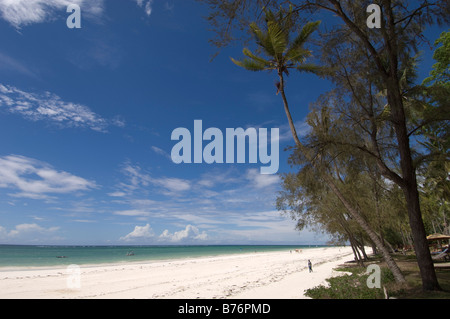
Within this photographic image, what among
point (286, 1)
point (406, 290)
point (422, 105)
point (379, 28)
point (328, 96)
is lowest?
point (406, 290)

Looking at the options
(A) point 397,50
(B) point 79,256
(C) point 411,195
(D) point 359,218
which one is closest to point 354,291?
(D) point 359,218

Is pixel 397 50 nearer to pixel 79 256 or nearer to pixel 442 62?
pixel 442 62

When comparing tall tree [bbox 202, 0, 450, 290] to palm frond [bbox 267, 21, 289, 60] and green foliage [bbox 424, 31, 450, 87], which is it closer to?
palm frond [bbox 267, 21, 289, 60]

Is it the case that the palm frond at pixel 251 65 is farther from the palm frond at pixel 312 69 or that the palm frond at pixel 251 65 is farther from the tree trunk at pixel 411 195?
the tree trunk at pixel 411 195

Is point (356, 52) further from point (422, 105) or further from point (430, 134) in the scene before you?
point (430, 134)

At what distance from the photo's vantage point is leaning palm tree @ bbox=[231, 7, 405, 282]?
8.19 m

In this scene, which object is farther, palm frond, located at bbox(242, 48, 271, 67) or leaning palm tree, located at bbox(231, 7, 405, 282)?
palm frond, located at bbox(242, 48, 271, 67)

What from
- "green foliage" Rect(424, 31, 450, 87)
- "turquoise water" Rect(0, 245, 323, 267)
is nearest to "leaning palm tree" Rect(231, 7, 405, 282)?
"green foliage" Rect(424, 31, 450, 87)

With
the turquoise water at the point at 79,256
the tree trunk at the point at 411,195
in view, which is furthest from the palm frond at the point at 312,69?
the turquoise water at the point at 79,256

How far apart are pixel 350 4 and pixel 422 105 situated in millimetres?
3878

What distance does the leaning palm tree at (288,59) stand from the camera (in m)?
8.19

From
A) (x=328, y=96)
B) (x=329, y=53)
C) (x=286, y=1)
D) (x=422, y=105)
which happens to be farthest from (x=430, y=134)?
(x=286, y=1)

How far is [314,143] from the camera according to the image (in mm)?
8969

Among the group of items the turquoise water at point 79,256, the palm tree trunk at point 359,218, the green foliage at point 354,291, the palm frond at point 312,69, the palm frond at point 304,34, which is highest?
the palm frond at point 304,34
